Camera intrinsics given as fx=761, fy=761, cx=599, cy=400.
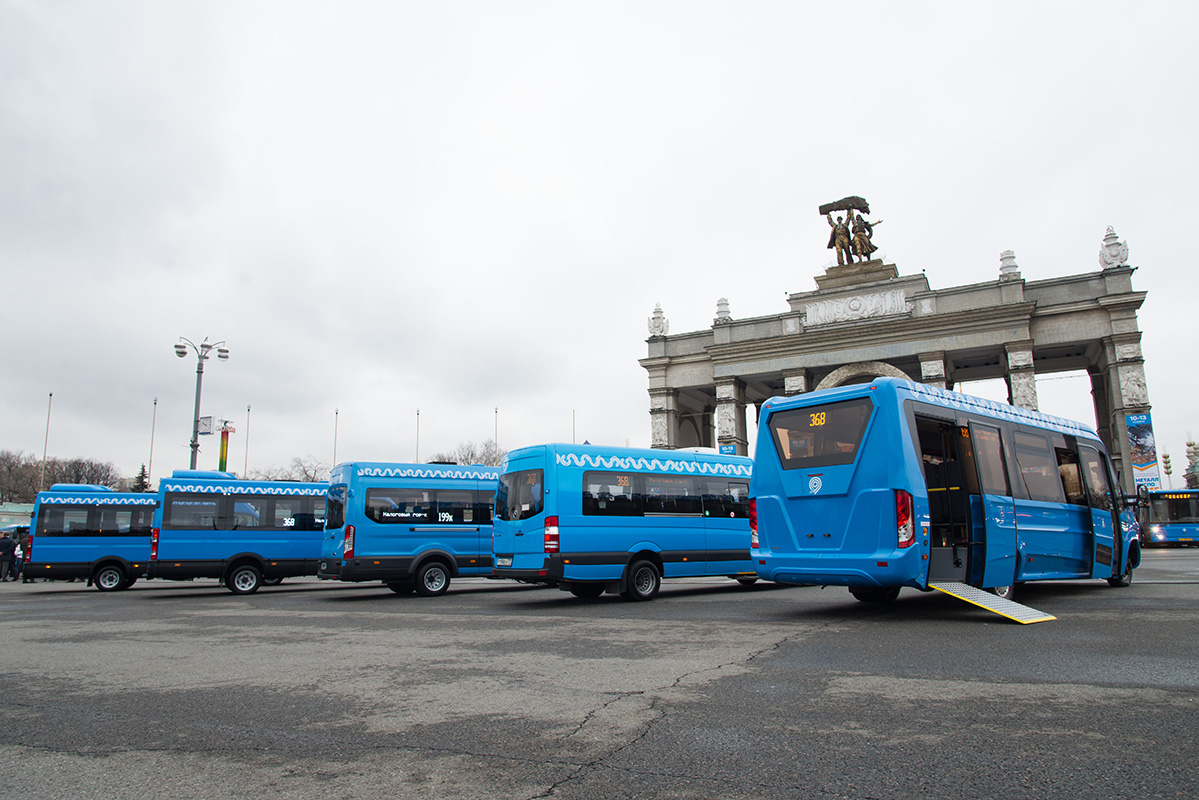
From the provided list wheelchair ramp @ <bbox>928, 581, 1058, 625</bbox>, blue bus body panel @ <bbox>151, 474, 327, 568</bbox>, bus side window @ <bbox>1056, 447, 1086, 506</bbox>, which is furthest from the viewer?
blue bus body panel @ <bbox>151, 474, 327, 568</bbox>

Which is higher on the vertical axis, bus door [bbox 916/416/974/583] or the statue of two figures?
the statue of two figures

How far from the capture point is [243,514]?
737 inches

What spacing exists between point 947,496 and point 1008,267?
32.5 m

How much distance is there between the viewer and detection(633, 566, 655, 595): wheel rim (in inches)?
518

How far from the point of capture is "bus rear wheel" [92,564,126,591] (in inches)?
794

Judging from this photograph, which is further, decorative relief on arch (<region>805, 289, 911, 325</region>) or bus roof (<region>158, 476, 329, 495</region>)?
decorative relief on arch (<region>805, 289, 911, 325</region>)

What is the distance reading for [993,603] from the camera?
8.63 meters

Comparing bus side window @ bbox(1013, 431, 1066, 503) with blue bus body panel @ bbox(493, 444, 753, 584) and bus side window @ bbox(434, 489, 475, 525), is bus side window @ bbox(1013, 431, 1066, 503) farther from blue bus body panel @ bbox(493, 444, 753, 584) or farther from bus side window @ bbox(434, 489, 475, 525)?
bus side window @ bbox(434, 489, 475, 525)

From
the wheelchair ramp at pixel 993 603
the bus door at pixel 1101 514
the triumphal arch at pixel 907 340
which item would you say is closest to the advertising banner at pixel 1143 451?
the triumphal arch at pixel 907 340

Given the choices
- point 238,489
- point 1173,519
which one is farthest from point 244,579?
point 1173,519

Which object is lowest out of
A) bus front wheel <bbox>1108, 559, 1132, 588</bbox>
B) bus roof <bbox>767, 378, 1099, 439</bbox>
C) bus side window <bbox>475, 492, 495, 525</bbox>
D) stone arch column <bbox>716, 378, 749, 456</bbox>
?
bus front wheel <bbox>1108, 559, 1132, 588</bbox>

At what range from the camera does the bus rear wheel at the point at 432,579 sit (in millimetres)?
15539

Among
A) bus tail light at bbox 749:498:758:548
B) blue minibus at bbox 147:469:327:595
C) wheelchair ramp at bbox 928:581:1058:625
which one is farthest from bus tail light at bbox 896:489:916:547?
blue minibus at bbox 147:469:327:595

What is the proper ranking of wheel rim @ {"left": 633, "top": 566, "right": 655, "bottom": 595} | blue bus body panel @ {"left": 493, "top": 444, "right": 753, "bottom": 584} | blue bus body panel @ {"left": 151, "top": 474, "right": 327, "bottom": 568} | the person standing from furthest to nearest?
the person standing, blue bus body panel @ {"left": 151, "top": 474, "right": 327, "bottom": 568}, wheel rim @ {"left": 633, "top": 566, "right": 655, "bottom": 595}, blue bus body panel @ {"left": 493, "top": 444, "right": 753, "bottom": 584}
